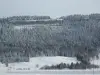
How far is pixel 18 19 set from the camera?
2.38m

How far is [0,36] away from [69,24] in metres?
0.63

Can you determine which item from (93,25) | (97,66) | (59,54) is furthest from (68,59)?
(93,25)

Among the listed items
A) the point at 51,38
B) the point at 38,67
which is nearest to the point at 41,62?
the point at 38,67

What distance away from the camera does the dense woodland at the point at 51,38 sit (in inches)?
86.2

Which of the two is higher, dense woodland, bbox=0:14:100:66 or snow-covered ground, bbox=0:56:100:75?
dense woodland, bbox=0:14:100:66

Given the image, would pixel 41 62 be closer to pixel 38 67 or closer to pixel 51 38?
pixel 38 67

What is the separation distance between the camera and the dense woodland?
7.18ft

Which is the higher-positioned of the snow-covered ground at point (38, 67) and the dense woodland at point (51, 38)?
the dense woodland at point (51, 38)

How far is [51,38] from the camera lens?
225 centimetres

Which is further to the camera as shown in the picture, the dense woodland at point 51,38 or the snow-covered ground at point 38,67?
the dense woodland at point 51,38

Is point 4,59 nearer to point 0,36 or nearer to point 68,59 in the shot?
point 0,36

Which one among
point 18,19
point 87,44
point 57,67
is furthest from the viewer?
point 18,19

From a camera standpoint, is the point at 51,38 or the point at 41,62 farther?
the point at 51,38

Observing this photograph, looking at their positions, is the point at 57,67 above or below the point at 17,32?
below
